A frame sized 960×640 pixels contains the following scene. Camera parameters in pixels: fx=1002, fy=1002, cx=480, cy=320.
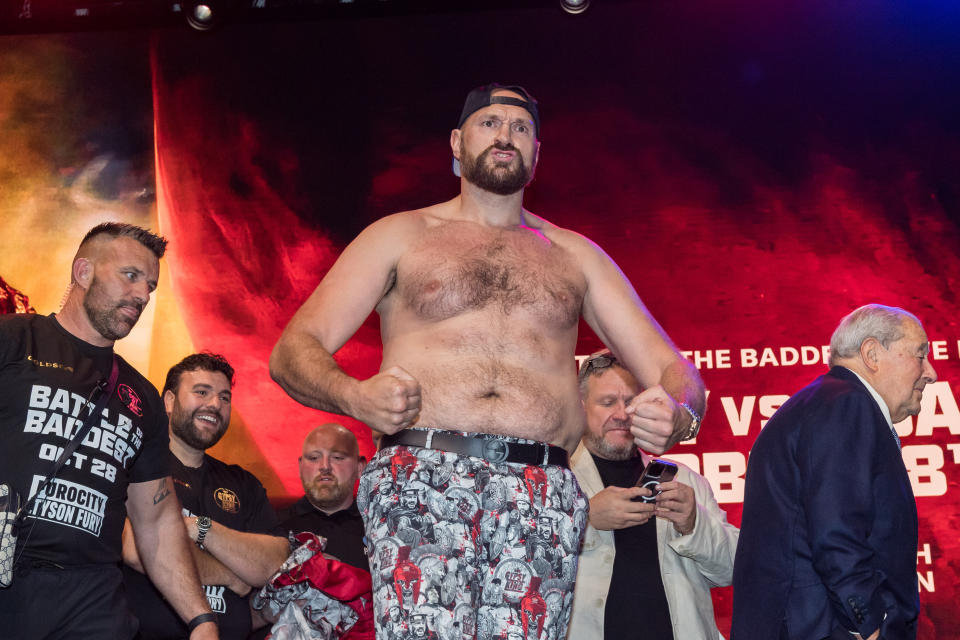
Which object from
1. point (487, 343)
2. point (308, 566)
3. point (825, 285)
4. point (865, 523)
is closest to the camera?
point (487, 343)

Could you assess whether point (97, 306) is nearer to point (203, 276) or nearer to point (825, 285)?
point (203, 276)

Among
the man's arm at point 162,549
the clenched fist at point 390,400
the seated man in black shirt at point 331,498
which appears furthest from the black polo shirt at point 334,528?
the clenched fist at point 390,400

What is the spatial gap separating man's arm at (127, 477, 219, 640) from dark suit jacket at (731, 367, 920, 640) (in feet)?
5.30

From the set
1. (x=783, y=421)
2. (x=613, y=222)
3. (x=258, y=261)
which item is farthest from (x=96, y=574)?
(x=613, y=222)

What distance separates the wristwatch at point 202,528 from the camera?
353 centimetres

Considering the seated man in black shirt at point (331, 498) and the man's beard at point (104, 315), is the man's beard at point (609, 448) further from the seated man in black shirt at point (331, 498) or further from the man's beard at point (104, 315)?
the man's beard at point (104, 315)

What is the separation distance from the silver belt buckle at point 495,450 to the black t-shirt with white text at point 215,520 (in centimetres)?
147

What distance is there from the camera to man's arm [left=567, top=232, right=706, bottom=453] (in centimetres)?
240

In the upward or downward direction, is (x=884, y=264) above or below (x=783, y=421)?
above

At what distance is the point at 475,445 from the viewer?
7.60 feet

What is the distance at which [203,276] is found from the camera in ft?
18.1

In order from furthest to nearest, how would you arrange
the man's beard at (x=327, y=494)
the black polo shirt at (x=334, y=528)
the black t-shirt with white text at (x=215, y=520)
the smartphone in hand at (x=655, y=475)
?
the man's beard at (x=327, y=494) → the black polo shirt at (x=334, y=528) → the black t-shirt with white text at (x=215, y=520) → the smartphone in hand at (x=655, y=475)

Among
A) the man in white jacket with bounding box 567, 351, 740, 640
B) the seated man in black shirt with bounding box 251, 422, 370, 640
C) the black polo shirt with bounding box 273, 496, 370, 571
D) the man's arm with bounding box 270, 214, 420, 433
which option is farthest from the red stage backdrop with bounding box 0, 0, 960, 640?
the man's arm with bounding box 270, 214, 420, 433

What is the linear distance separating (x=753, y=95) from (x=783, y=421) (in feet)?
10.1
